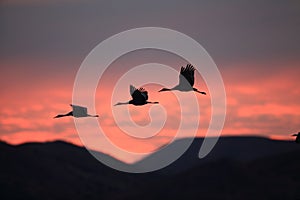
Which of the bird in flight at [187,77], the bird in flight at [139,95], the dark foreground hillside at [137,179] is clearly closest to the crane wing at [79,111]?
the bird in flight at [139,95]

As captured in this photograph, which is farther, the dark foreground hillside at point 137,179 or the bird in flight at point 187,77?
the dark foreground hillside at point 137,179

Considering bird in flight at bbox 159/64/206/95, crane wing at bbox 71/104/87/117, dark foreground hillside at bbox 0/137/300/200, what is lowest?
dark foreground hillside at bbox 0/137/300/200

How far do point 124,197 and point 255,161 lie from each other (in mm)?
22547

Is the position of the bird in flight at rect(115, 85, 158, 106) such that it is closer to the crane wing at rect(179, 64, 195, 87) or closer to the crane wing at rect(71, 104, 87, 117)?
the crane wing at rect(179, 64, 195, 87)

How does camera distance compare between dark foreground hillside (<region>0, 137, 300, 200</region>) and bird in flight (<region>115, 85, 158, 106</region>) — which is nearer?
bird in flight (<region>115, 85, 158, 106</region>)

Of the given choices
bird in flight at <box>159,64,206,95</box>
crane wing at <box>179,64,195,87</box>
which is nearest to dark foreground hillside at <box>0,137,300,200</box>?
bird in flight at <box>159,64,206,95</box>

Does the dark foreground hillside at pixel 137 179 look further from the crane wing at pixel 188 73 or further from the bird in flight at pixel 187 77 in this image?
the crane wing at pixel 188 73

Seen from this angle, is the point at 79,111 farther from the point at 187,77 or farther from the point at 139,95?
the point at 187,77

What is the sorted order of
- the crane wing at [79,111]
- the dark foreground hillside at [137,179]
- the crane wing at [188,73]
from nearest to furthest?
1. the crane wing at [188,73]
2. the crane wing at [79,111]
3. the dark foreground hillside at [137,179]

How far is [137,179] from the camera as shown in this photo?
174625 mm

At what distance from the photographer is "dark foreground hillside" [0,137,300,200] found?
5610 inches

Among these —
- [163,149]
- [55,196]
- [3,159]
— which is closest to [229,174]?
[55,196]

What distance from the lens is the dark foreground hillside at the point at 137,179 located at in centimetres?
14250

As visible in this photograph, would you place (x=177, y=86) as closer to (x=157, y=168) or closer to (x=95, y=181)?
(x=95, y=181)
